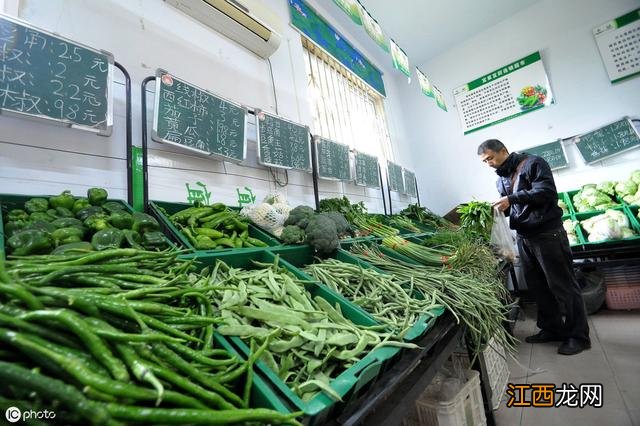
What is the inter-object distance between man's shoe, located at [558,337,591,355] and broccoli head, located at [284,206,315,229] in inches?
116

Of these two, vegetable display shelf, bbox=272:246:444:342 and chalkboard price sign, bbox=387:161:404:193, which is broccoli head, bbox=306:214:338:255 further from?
chalkboard price sign, bbox=387:161:404:193

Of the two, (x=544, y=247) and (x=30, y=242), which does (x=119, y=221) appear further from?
(x=544, y=247)

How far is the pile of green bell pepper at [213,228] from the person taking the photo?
5.31ft

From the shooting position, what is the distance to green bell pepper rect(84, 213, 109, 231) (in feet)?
4.06

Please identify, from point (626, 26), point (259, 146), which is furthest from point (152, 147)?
point (626, 26)

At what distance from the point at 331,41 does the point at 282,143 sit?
9.89ft

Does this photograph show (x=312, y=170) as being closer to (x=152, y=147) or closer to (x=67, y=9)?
(x=152, y=147)

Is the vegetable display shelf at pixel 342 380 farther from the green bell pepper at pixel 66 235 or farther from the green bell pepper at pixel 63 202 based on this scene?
the green bell pepper at pixel 63 202

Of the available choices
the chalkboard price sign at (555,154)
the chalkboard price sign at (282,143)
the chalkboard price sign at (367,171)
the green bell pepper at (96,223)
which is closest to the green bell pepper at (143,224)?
the green bell pepper at (96,223)

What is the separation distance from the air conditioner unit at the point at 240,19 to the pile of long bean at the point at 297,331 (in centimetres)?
279

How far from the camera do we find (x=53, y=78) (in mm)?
1542

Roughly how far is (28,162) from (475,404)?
308 centimetres

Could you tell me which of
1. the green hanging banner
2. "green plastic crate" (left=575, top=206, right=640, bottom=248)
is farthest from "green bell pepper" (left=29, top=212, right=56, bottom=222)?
"green plastic crate" (left=575, top=206, right=640, bottom=248)

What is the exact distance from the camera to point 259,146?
273 cm
